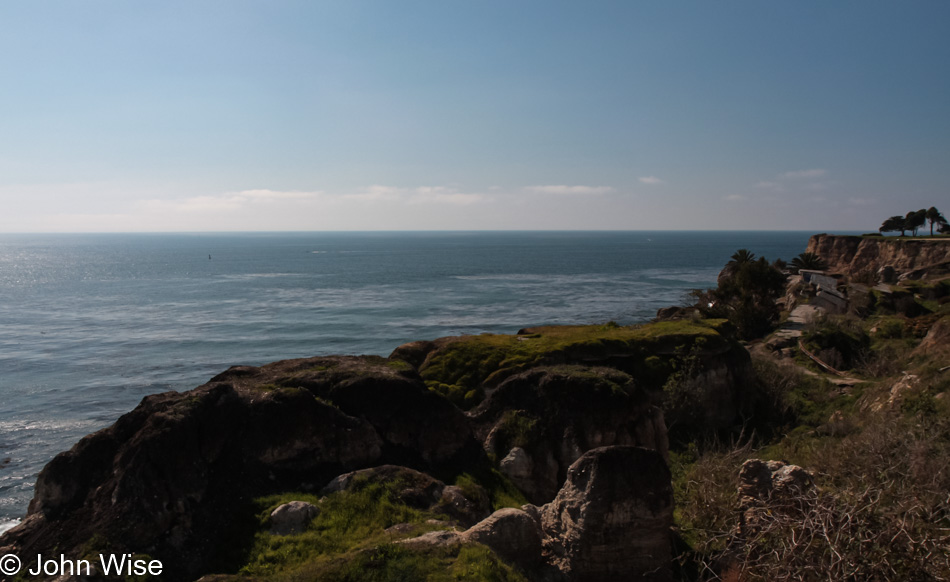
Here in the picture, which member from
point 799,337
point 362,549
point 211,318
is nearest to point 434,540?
point 362,549

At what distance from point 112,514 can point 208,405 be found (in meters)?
4.06

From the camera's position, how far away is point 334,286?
4774 inches

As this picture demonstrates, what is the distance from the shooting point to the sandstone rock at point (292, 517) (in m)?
14.9

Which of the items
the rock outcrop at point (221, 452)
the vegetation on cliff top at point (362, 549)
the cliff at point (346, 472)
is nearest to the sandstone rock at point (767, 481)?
the cliff at point (346, 472)

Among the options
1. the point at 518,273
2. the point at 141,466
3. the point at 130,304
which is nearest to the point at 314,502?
the point at 141,466

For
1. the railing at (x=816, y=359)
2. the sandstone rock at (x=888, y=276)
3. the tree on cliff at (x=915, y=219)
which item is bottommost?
the railing at (x=816, y=359)

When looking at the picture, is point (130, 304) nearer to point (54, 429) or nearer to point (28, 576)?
point (54, 429)

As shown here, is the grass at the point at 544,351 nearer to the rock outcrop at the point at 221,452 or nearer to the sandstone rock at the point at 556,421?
the sandstone rock at the point at 556,421

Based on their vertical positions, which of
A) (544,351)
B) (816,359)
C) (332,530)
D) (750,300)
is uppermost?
(750,300)

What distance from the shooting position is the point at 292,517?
15.0 metres

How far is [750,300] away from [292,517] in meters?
46.7

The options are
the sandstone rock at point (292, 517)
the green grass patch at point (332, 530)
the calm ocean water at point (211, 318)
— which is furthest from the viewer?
the calm ocean water at point (211, 318)

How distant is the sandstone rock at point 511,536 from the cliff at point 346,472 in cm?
6

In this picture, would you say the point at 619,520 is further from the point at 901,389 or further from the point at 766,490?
the point at 901,389
